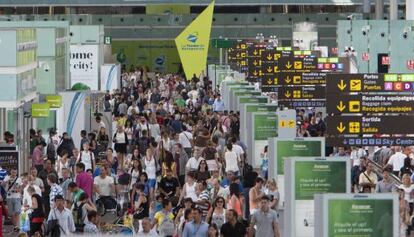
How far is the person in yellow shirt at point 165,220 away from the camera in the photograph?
65.2ft

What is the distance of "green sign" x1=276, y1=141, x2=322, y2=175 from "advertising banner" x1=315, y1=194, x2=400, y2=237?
7.02 meters

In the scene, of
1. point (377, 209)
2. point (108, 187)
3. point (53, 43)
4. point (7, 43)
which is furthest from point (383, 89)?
point (53, 43)

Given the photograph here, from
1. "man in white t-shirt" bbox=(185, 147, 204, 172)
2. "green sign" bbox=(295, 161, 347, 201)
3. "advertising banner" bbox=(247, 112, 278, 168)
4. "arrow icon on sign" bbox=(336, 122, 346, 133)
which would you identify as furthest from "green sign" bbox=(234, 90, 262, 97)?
"green sign" bbox=(295, 161, 347, 201)

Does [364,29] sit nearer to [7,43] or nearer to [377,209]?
[7,43]

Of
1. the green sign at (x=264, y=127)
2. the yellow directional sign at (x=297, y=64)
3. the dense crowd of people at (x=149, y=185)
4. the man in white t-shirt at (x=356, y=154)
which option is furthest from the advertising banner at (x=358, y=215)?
the yellow directional sign at (x=297, y=64)

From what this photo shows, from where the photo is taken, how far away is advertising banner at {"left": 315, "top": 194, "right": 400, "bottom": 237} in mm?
15602

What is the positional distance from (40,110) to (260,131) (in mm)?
4518

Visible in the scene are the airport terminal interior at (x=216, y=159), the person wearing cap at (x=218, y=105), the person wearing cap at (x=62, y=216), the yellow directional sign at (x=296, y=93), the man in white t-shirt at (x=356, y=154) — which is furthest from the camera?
the person wearing cap at (x=218, y=105)

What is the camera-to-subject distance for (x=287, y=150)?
23.3 meters

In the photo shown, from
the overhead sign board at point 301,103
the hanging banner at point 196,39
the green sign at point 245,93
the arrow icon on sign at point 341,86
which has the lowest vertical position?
the overhead sign board at point 301,103

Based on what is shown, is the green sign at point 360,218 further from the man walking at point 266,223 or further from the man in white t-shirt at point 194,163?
the man in white t-shirt at point 194,163

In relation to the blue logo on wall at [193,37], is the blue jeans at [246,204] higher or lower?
lower

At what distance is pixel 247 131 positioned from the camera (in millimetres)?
31891

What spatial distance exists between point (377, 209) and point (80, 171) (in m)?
10.6
